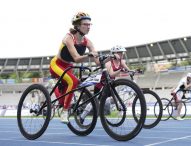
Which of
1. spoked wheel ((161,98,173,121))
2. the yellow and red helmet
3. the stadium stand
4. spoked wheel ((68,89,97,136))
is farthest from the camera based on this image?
the stadium stand

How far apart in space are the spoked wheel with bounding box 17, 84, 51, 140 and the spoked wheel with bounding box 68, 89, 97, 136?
47cm

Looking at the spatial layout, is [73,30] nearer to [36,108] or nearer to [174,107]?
[36,108]

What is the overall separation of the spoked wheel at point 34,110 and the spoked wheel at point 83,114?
47 cm

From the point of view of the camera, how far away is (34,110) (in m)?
6.57

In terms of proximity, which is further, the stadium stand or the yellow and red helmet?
the stadium stand

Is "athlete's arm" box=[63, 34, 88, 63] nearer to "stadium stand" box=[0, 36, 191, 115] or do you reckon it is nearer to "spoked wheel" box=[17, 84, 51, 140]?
"spoked wheel" box=[17, 84, 51, 140]

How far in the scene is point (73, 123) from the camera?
283 inches

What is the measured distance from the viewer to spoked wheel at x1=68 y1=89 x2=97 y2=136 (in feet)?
20.6

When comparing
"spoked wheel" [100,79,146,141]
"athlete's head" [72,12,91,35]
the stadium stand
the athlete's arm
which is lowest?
"spoked wheel" [100,79,146,141]

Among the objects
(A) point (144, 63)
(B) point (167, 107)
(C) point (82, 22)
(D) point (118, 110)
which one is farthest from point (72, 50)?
(A) point (144, 63)

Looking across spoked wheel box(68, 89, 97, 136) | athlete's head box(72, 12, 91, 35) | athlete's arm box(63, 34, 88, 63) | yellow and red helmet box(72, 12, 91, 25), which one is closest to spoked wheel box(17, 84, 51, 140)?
spoked wheel box(68, 89, 97, 136)

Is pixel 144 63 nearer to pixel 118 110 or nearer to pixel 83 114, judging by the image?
pixel 83 114

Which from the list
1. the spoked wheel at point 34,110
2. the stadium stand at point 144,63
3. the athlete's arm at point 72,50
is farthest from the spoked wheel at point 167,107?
the stadium stand at point 144,63

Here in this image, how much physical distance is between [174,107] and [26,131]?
8.37m
